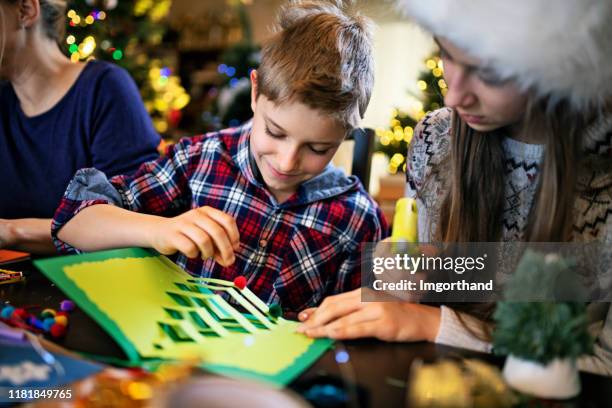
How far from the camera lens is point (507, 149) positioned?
0.97 m

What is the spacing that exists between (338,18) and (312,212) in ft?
1.29

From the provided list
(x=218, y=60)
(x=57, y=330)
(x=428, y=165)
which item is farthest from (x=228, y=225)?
(x=218, y=60)

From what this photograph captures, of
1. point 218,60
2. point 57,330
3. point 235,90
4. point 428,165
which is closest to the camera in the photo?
point 57,330

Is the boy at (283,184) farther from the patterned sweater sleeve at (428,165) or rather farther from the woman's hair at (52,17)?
the woman's hair at (52,17)

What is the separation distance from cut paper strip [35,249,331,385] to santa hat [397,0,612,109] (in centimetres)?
40

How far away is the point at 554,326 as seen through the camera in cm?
54

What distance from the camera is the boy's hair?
1.00 metres

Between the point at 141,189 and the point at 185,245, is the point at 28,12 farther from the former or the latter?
the point at 185,245

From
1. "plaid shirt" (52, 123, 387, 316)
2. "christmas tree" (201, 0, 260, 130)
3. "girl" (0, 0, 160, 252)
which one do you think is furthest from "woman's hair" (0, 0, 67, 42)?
"christmas tree" (201, 0, 260, 130)

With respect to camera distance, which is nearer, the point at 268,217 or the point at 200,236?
the point at 200,236

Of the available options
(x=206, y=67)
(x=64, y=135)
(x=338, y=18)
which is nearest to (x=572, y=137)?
(x=338, y=18)

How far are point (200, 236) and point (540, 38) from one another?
1.61 ft

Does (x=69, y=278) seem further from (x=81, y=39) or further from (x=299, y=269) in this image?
(x=81, y=39)

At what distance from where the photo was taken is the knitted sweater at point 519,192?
2.46ft
